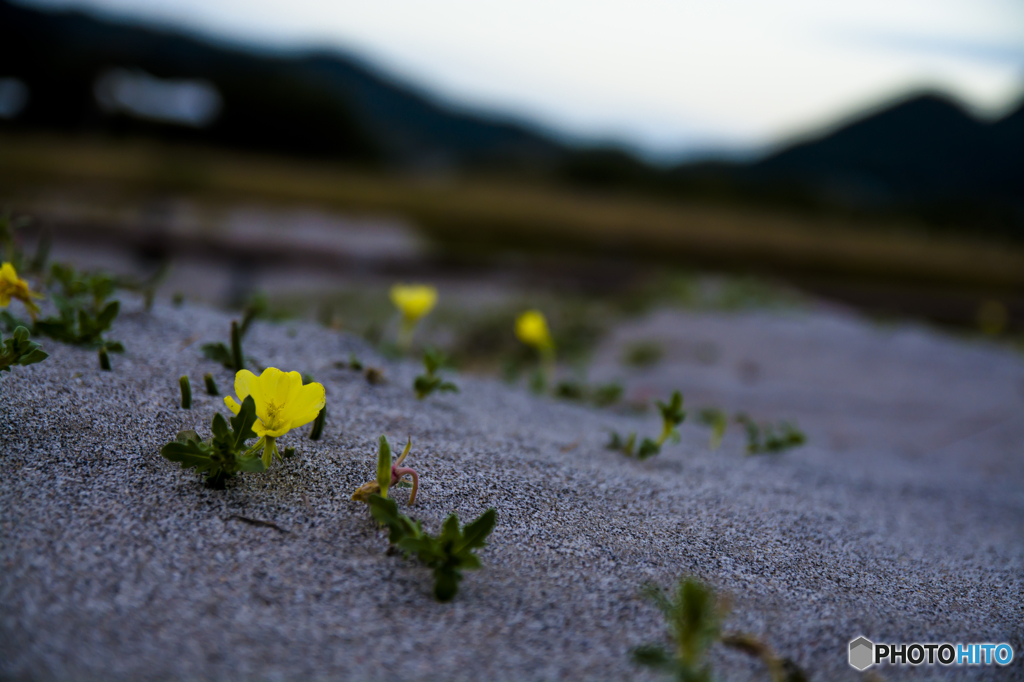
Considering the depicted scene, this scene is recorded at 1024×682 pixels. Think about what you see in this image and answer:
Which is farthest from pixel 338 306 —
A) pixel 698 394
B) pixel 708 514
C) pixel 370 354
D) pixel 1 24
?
pixel 1 24

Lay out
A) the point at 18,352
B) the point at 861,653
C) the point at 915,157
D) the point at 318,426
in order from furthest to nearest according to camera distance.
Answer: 1. the point at 915,157
2. the point at 318,426
3. the point at 18,352
4. the point at 861,653

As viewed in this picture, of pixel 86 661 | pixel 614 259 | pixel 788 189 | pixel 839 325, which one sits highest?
pixel 788 189

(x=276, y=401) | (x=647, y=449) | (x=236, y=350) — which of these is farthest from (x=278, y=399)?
(x=647, y=449)

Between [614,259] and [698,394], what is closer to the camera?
[698,394]

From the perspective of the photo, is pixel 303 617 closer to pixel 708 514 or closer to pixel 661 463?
pixel 708 514

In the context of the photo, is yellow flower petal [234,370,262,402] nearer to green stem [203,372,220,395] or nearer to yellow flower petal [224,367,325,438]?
yellow flower petal [224,367,325,438]

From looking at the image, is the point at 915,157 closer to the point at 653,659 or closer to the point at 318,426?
the point at 318,426

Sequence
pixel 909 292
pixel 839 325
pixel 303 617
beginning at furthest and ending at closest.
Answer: pixel 909 292, pixel 839 325, pixel 303 617
